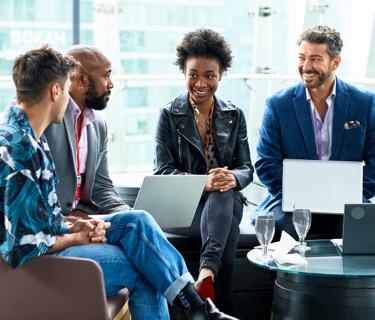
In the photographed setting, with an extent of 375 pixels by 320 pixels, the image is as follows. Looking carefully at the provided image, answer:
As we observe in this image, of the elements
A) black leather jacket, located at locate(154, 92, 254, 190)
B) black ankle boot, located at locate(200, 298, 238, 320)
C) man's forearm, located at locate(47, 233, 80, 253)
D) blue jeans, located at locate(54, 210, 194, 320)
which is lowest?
black ankle boot, located at locate(200, 298, 238, 320)

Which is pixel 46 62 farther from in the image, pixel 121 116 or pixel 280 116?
pixel 121 116

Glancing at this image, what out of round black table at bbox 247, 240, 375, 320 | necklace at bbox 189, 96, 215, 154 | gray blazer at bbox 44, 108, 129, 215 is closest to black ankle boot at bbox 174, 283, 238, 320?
round black table at bbox 247, 240, 375, 320

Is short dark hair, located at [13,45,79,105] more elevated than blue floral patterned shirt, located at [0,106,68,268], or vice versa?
short dark hair, located at [13,45,79,105]

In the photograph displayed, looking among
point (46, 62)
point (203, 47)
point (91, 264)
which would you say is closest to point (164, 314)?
point (91, 264)

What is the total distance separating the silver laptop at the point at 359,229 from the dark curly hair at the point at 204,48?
1.10 m

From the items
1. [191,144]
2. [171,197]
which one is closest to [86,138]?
[171,197]

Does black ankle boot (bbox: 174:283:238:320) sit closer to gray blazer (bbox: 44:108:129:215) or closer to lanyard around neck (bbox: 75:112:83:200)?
gray blazer (bbox: 44:108:129:215)

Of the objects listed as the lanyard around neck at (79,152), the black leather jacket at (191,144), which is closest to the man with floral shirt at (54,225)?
the lanyard around neck at (79,152)

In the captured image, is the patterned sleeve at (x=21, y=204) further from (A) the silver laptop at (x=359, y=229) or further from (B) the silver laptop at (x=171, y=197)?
(A) the silver laptop at (x=359, y=229)

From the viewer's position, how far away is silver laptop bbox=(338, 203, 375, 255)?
298 centimetres

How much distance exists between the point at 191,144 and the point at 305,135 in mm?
547

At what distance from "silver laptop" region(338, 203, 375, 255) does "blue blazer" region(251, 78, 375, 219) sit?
0.75 meters

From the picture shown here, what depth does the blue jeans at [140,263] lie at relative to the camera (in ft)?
8.83

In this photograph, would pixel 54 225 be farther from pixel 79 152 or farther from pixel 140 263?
pixel 79 152
